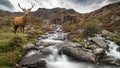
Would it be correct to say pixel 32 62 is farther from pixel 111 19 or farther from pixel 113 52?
pixel 111 19

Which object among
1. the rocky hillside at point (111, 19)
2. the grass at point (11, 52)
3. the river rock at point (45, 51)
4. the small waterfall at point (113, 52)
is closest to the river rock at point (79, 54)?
the river rock at point (45, 51)

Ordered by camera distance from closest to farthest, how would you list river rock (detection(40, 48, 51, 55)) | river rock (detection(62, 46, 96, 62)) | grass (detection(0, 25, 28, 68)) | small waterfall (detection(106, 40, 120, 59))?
grass (detection(0, 25, 28, 68)) → river rock (detection(62, 46, 96, 62)) → river rock (detection(40, 48, 51, 55)) → small waterfall (detection(106, 40, 120, 59))

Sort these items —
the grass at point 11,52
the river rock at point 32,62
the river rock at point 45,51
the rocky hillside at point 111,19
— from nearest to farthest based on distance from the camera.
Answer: the grass at point 11,52 < the river rock at point 32,62 < the river rock at point 45,51 < the rocky hillside at point 111,19

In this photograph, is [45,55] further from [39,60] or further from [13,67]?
[13,67]

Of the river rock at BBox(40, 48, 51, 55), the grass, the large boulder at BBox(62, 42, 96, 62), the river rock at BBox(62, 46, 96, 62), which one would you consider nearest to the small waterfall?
the large boulder at BBox(62, 42, 96, 62)

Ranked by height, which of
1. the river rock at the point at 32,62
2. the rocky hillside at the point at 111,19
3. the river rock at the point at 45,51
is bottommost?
the river rock at the point at 32,62

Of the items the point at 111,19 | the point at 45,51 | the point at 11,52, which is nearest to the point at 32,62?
the point at 11,52

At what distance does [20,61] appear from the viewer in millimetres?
30016

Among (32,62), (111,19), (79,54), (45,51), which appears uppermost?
(111,19)

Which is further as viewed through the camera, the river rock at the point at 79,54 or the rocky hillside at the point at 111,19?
the rocky hillside at the point at 111,19

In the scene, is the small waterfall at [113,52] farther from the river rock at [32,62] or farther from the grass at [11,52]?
the grass at [11,52]

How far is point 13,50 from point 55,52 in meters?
8.01

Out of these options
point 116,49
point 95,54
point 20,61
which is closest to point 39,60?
point 20,61

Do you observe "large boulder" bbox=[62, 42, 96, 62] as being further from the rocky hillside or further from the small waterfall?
the rocky hillside
